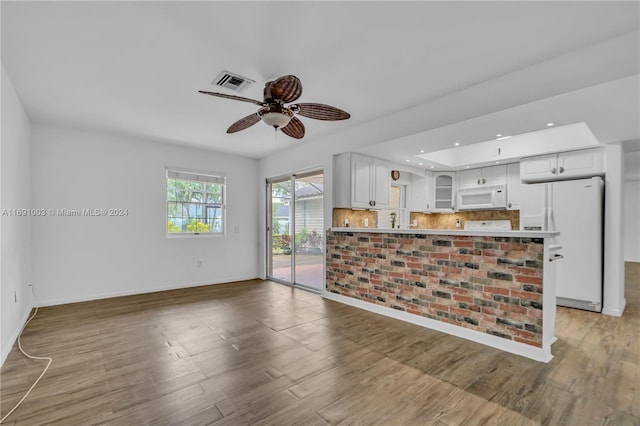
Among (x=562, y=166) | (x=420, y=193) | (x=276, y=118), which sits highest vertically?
(x=276, y=118)

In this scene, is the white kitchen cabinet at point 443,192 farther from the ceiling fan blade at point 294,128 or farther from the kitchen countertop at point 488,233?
the ceiling fan blade at point 294,128

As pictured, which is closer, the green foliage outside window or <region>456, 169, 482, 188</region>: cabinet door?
the green foliage outside window

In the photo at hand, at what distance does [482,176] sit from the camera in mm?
5539

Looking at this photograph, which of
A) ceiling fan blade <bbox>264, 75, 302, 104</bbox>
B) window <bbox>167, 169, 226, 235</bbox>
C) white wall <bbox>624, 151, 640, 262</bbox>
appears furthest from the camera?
white wall <bbox>624, 151, 640, 262</bbox>

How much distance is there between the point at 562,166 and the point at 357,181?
2.91 m

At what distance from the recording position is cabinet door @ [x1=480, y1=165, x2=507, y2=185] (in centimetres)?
524

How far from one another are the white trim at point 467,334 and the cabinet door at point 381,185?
5.65 ft

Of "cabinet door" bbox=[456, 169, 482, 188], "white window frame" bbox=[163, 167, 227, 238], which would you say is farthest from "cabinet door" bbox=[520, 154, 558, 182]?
"white window frame" bbox=[163, 167, 227, 238]

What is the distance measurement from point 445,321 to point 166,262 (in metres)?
4.37

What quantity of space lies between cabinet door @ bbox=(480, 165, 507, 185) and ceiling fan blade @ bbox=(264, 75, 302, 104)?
4454 millimetres

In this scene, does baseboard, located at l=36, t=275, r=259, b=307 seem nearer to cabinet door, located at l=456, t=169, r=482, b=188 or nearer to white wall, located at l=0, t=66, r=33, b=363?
white wall, located at l=0, t=66, r=33, b=363

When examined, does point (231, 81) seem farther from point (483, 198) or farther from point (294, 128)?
point (483, 198)

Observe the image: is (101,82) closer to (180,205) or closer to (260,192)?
(180,205)

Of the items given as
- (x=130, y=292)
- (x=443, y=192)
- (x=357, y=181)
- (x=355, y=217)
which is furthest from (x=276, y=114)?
(x=443, y=192)
